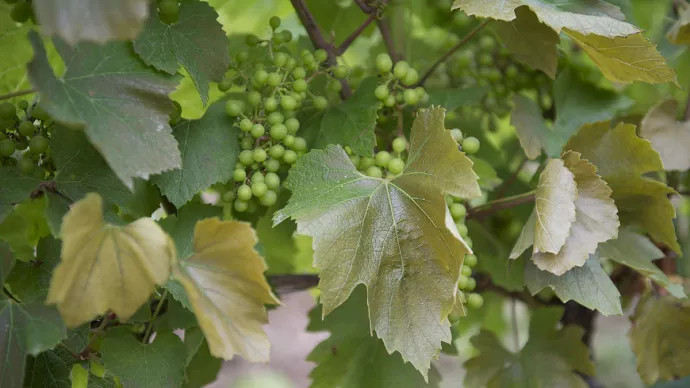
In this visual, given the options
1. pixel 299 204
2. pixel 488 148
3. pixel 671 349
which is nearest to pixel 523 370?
pixel 671 349

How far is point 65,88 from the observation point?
19.1 inches

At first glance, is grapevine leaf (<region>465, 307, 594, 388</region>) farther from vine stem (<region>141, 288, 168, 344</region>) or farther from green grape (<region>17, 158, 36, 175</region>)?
green grape (<region>17, 158, 36, 175</region>)

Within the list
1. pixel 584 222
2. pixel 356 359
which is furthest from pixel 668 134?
pixel 356 359

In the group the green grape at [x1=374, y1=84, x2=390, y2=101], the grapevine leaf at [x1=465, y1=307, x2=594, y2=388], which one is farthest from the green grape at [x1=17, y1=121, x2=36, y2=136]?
the grapevine leaf at [x1=465, y1=307, x2=594, y2=388]

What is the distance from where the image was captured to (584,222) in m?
0.64

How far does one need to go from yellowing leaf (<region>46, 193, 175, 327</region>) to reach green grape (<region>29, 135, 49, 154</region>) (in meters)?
0.18

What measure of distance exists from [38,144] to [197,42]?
0.17 metres

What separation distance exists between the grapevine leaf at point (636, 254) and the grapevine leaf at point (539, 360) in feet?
0.47

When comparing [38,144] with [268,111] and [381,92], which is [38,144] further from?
[381,92]

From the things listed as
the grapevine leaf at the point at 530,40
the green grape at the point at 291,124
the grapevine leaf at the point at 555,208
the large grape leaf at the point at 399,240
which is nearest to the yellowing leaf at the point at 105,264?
the large grape leaf at the point at 399,240

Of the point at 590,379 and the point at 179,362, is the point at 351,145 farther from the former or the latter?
the point at 590,379

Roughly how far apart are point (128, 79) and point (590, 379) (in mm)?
862

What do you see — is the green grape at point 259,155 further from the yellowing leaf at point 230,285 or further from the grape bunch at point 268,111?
the yellowing leaf at point 230,285

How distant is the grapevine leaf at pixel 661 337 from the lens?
32.2 inches
